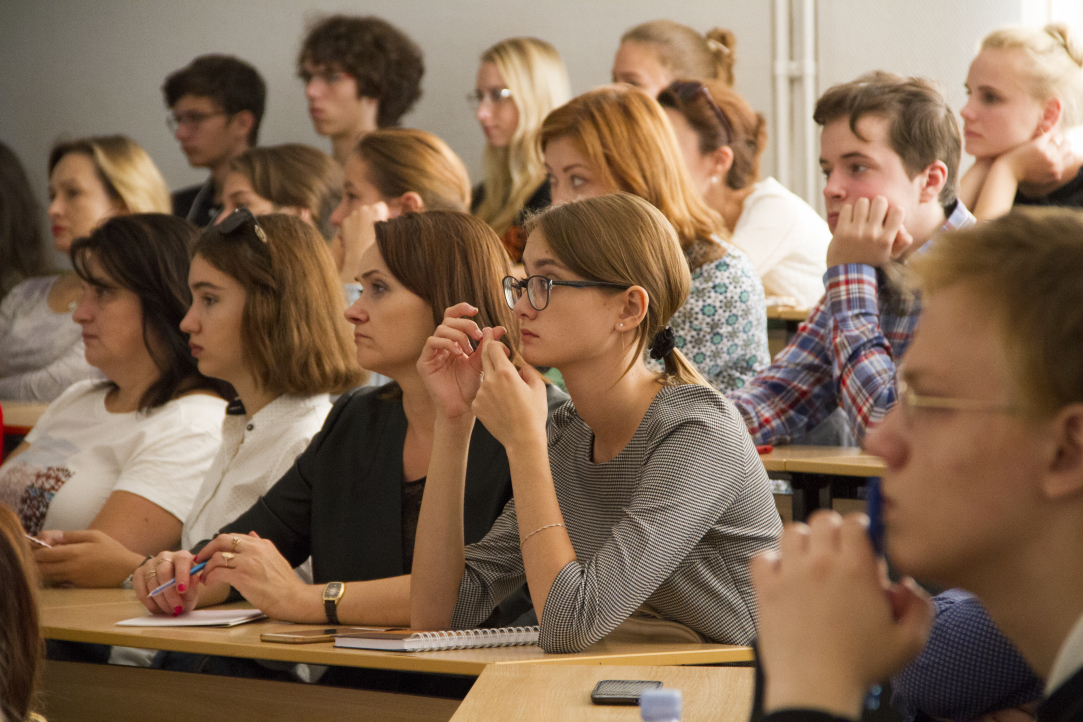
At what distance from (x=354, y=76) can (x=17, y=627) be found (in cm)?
428

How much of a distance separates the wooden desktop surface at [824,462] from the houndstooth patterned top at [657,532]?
0.47 metres

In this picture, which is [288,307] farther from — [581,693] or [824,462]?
[581,693]

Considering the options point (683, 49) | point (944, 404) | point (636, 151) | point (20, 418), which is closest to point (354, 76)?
point (683, 49)

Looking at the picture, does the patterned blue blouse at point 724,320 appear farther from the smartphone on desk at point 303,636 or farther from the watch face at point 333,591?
the smartphone on desk at point 303,636

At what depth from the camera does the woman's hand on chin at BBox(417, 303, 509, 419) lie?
195 cm

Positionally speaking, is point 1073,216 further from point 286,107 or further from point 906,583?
point 286,107

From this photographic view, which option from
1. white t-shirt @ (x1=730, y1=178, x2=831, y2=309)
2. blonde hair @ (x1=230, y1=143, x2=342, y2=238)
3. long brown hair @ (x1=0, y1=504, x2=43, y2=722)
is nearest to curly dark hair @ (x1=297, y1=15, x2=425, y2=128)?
blonde hair @ (x1=230, y1=143, x2=342, y2=238)

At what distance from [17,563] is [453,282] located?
1.06 m

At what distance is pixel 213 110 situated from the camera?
18.4 feet

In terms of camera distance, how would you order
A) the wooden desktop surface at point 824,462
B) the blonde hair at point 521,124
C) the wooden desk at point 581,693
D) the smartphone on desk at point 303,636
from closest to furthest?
the wooden desk at point 581,693 < the smartphone on desk at point 303,636 < the wooden desktop surface at point 824,462 < the blonde hair at point 521,124

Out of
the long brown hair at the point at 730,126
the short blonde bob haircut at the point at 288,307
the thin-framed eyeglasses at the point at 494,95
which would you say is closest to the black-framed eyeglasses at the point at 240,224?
the short blonde bob haircut at the point at 288,307

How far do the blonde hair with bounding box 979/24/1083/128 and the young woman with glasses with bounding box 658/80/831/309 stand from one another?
815mm

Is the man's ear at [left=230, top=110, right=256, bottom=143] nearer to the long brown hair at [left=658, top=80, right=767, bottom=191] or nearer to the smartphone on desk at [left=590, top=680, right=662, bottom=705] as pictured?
the long brown hair at [left=658, top=80, right=767, bottom=191]

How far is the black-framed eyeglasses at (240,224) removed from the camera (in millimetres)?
2637
